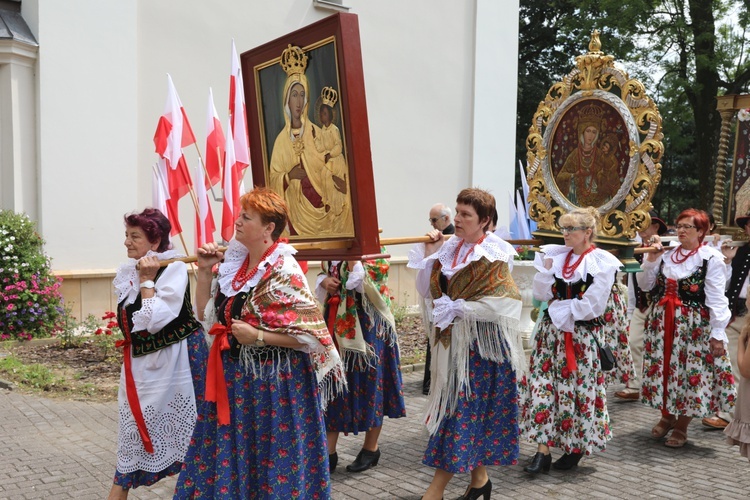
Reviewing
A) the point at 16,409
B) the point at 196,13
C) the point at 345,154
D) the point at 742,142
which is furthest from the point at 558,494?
the point at 196,13

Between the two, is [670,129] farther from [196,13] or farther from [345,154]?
[345,154]

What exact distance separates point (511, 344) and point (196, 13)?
823 centimetres

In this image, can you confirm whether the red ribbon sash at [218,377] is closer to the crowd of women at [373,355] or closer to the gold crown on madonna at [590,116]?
the crowd of women at [373,355]

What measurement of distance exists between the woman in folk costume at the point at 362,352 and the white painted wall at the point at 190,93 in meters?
5.75

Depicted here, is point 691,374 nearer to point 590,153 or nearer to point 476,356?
point 590,153

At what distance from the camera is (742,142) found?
277 inches

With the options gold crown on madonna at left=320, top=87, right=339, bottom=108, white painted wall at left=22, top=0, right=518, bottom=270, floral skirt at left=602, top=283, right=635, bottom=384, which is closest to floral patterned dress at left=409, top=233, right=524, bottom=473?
gold crown on madonna at left=320, top=87, right=339, bottom=108

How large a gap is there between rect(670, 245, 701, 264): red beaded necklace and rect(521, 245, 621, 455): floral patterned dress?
132 cm

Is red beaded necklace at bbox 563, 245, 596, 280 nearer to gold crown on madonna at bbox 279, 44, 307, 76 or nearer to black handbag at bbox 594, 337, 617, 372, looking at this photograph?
black handbag at bbox 594, 337, 617, 372

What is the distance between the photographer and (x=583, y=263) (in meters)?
5.52

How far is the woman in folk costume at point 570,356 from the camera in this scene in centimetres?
554

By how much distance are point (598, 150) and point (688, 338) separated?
5.72ft

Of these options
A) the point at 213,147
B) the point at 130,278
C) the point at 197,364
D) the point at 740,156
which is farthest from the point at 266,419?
the point at 213,147

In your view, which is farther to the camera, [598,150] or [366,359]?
[598,150]
